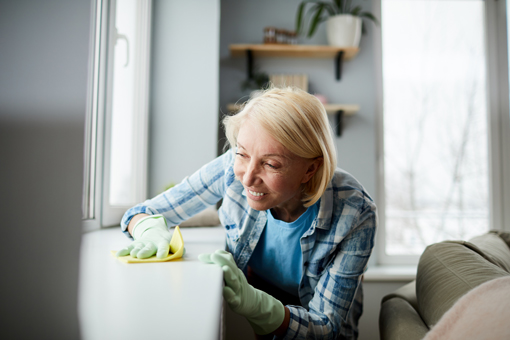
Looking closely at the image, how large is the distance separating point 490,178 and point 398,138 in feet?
2.33

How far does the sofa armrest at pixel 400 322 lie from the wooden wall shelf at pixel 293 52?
5.34 ft

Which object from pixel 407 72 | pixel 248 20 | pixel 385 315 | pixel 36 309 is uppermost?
pixel 248 20

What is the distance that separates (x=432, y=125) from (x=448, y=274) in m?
1.90

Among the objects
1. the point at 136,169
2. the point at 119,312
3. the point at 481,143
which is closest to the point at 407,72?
the point at 481,143

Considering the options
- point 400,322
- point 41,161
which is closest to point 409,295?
point 400,322

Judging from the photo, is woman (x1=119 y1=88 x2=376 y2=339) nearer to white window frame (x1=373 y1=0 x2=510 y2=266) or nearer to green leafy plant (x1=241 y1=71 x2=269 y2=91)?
green leafy plant (x1=241 y1=71 x2=269 y2=91)

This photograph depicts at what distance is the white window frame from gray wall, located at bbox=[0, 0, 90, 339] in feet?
8.10

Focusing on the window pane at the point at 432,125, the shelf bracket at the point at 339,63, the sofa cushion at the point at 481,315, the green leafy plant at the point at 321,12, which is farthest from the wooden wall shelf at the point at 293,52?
the sofa cushion at the point at 481,315

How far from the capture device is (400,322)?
89 centimetres

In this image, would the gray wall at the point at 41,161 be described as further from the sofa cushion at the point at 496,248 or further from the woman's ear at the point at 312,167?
the sofa cushion at the point at 496,248

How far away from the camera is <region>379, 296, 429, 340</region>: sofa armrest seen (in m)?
0.82

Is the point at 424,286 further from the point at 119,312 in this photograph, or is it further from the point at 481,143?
the point at 481,143

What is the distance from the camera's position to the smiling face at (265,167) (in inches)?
33.4

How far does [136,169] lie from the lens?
1864 millimetres
